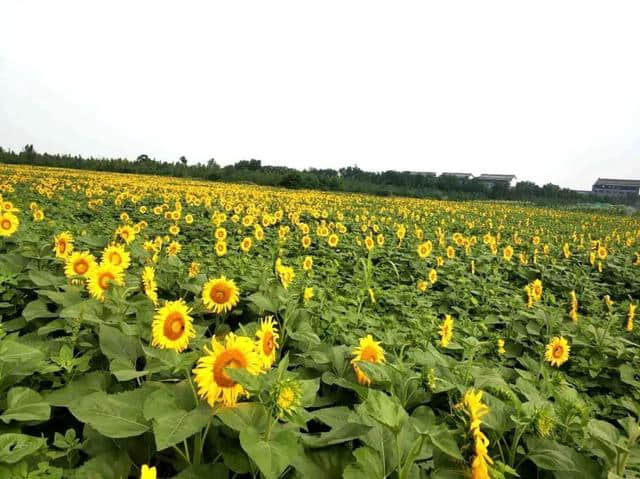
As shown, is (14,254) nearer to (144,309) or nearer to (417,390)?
(144,309)

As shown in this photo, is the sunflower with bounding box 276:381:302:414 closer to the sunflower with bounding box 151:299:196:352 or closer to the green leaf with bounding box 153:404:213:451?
the green leaf with bounding box 153:404:213:451

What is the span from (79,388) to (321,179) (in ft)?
106

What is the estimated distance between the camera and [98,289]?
181 centimetres

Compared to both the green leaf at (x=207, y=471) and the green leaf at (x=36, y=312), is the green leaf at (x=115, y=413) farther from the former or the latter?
the green leaf at (x=36, y=312)

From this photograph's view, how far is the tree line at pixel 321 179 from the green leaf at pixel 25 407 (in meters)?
31.3

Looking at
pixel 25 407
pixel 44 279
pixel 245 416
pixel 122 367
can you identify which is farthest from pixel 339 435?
pixel 44 279

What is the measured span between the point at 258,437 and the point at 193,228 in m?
5.77

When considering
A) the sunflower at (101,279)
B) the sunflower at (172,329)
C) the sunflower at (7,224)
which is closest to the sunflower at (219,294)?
the sunflower at (101,279)

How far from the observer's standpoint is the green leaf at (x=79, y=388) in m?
1.21

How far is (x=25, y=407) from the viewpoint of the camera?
3.60 ft

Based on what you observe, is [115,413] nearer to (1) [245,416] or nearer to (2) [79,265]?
(1) [245,416]

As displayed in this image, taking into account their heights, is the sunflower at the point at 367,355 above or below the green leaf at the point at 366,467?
above

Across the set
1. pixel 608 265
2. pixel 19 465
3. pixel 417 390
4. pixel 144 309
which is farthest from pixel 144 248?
pixel 608 265

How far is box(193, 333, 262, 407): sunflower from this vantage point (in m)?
1.02
